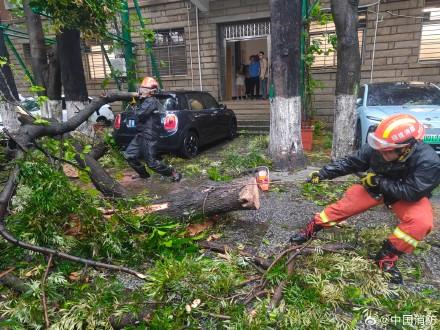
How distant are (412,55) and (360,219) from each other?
8.02 m

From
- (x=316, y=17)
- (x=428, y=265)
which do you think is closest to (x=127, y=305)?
(x=428, y=265)

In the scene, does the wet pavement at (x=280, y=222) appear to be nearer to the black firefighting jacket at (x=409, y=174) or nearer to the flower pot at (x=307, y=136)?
the black firefighting jacket at (x=409, y=174)

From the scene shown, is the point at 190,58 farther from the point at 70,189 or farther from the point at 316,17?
the point at 70,189

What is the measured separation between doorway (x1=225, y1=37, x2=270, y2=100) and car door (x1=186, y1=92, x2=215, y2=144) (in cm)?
494

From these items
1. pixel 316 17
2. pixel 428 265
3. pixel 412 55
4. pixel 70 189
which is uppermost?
pixel 316 17

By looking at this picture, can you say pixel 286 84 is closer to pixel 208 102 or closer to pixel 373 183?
pixel 208 102

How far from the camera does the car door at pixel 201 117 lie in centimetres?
727

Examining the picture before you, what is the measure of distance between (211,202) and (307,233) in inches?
41.9

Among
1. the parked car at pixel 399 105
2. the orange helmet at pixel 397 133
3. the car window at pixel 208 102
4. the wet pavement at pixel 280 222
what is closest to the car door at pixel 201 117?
the car window at pixel 208 102

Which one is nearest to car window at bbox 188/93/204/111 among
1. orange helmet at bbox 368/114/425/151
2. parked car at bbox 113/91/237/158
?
parked car at bbox 113/91/237/158

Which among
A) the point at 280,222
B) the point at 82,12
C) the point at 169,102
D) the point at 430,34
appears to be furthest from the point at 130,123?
the point at 430,34

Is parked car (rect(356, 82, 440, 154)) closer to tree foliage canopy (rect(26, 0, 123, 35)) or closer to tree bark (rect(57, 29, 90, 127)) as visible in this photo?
tree foliage canopy (rect(26, 0, 123, 35))

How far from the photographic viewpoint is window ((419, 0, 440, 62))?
9352 millimetres

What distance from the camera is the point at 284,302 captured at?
2.35 m
